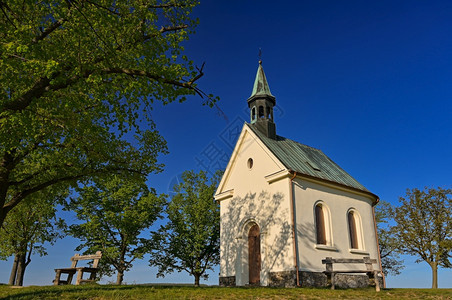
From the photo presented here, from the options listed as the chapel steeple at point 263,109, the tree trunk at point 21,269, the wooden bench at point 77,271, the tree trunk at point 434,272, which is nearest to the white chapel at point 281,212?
the chapel steeple at point 263,109

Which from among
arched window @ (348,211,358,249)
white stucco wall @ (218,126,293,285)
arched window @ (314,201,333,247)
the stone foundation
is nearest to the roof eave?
white stucco wall @ (218,126,293,285)

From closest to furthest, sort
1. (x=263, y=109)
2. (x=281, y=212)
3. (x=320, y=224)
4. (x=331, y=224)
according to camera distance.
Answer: (x=281, y=212)
(x=320, y=224)
(x=331, y=224)
(x=263, y=109)

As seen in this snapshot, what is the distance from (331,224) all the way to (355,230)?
264 centimetres

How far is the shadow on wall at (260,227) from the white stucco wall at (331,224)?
0.84 metres

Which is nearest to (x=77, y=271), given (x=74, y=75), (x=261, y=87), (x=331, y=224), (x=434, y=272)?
(x=74, y=75)

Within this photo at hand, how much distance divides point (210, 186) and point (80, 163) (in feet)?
61.6

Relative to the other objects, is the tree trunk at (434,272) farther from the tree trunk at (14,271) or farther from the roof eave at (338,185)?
the tree trunk at (14,271)

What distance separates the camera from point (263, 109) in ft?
71.3

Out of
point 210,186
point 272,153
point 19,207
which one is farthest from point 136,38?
point 210,186

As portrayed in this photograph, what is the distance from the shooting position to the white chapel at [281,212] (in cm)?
1612

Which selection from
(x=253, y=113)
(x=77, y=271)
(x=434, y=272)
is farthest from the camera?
(x=434, y=272)

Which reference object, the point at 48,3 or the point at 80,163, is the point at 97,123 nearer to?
the point at 80,163

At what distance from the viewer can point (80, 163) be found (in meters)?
12.6

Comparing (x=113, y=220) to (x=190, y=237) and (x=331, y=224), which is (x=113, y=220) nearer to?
(x=190, y=237)
